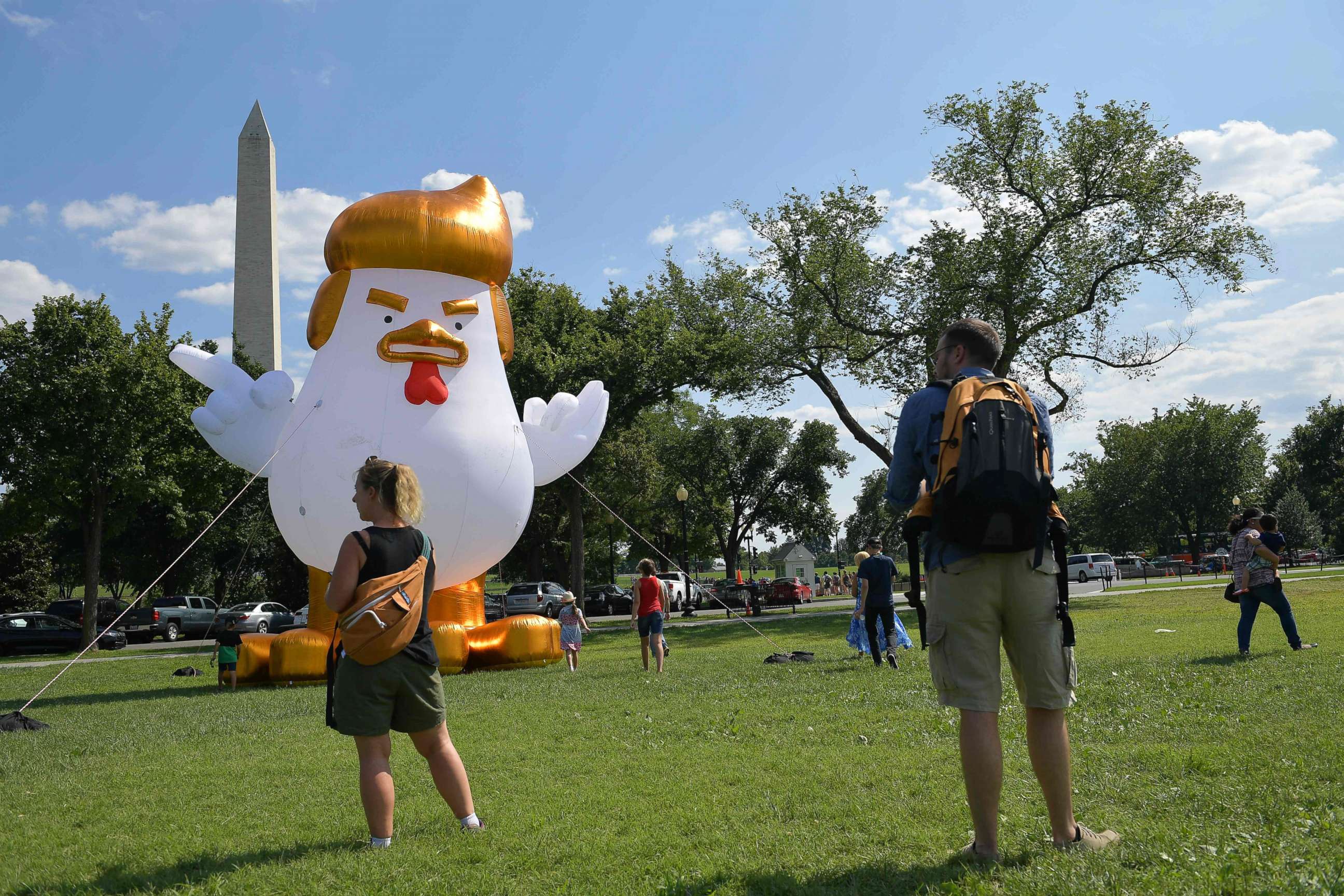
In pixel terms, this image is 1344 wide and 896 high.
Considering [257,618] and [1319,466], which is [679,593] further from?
[1319,466]

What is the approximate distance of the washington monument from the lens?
34656mm

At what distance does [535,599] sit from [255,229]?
16880mm

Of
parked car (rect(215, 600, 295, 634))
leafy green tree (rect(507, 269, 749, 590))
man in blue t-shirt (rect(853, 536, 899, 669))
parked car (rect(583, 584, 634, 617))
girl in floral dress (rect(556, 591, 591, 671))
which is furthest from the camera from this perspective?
parked car (rect(583, 584, 634, 617))

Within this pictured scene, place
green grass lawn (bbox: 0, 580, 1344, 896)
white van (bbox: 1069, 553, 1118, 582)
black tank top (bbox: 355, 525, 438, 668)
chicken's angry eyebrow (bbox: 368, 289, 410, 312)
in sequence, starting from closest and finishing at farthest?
green grass lawn (bbox: 0, 580, 1344, 896)
black tank top (bbox: 355, 525, 438, 668)
chicken's angry eyebrow (bbox: 368, 289, 410, 312)
white van (bbox: 1069, 553, 1118, 582)

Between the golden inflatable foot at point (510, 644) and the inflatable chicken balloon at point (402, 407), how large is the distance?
40 millimetres

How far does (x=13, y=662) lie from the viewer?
888 inches

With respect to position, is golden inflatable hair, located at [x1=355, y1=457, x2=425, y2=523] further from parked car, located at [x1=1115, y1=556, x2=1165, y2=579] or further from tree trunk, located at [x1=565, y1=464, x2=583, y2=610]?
parked car, located at [x1=1115, y1=556, x2=1165, y2=579]

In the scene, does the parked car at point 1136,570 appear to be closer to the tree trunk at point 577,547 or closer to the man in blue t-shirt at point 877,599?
the tree trunk at point 577,547

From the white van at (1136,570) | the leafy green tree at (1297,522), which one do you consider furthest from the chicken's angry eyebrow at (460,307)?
the leafy green tree at (1297,522)

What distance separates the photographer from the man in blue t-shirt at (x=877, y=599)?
11516mm

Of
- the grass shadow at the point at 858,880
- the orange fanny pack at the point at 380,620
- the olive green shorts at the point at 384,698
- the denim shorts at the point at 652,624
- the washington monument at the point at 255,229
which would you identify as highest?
the washington monument at the point at 255,229

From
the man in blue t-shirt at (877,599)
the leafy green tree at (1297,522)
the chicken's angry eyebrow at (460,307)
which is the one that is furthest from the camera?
the leafy green tree at (1297,522)

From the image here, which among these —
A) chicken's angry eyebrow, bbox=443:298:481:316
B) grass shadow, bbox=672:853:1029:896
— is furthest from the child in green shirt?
grass shadow, bbox=672:853:1029:896

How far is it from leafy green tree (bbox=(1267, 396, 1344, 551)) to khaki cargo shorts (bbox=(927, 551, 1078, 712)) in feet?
238
